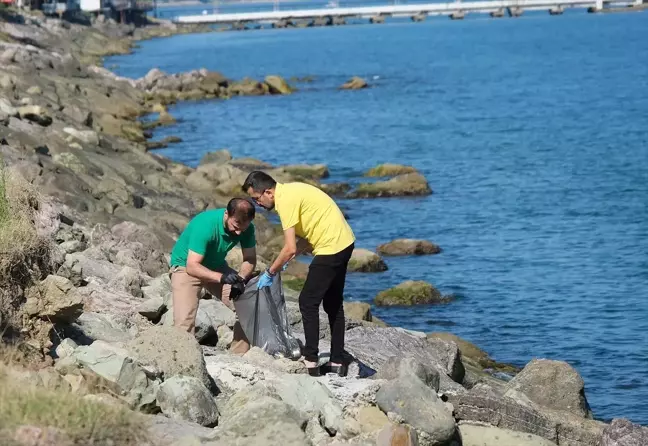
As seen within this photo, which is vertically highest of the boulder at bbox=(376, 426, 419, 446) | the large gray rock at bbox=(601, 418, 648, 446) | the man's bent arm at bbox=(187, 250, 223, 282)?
the man's bent arm at bbox=(187, 250, 223, 282)

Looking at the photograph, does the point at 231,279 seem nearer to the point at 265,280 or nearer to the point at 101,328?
the point at 265,280

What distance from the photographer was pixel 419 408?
363 inches

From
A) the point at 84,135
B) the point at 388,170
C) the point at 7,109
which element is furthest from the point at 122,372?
the point at 388,170

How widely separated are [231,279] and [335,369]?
4.03ft

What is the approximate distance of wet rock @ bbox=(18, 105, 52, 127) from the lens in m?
27.0

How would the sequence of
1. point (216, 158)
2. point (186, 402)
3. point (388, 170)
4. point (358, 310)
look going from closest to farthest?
point (186, 402) → point (358, 310) → point (388, 170) → point (216, 158)

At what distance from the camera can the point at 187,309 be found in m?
11.1

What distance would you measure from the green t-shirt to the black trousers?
0.67 metres

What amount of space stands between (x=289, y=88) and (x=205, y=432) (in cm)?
6126

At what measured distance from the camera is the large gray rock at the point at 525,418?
1005cm

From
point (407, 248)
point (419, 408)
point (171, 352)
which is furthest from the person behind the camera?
point (407, 248)

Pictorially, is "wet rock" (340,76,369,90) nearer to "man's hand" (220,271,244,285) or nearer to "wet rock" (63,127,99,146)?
"wet rock" (63,127,99,146)

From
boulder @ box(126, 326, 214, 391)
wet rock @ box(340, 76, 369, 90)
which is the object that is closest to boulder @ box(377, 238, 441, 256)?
boulder @ box(126, 326, 214, 391)

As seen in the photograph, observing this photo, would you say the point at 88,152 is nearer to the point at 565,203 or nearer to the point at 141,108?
the point at 565,203
